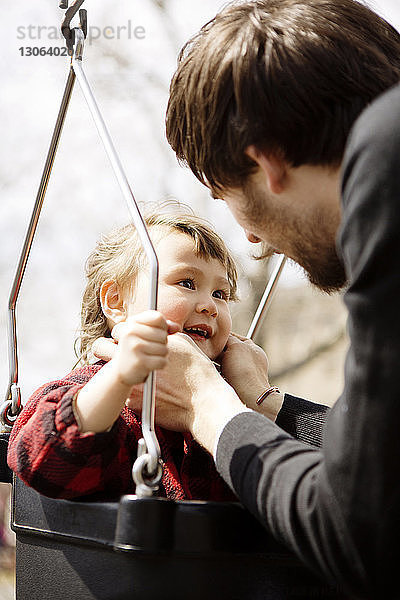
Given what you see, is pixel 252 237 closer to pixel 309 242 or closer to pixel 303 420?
pixel 309 242

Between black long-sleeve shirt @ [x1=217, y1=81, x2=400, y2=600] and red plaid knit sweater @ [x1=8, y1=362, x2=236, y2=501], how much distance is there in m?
0.27

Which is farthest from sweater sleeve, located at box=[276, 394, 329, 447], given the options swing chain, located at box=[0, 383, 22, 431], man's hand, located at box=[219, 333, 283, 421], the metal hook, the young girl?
the metal hook

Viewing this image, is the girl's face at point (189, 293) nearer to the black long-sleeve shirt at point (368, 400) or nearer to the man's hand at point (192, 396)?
the man's hand at point (192, 396)

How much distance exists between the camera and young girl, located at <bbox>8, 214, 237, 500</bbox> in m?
0.71

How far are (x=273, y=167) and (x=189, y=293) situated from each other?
318 millimetres

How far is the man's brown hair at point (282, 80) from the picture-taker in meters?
0.73

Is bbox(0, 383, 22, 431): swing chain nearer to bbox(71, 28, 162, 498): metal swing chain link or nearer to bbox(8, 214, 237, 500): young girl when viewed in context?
bbox(8, 214, 237, 500): young girl

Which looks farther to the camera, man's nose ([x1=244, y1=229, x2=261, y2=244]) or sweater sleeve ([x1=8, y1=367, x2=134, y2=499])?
man's nose ([x1=244, y1=229, x2=261, y2=244])

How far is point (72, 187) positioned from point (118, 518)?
3.49m

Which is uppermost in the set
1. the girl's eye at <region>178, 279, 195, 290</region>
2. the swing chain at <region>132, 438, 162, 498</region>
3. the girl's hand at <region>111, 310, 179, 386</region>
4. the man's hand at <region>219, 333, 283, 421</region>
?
the girl's hand at <region>111, 310, 179, 386</region>

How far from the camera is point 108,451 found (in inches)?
30.7

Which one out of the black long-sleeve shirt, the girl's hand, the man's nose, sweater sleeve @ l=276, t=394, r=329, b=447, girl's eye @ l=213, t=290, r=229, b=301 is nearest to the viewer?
the black long-sleeve shirt

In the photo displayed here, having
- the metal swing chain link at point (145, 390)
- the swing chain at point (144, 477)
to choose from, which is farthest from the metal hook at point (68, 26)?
the swing chain at point (144, 477)

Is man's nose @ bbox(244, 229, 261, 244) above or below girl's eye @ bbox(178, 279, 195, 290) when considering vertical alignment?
above
